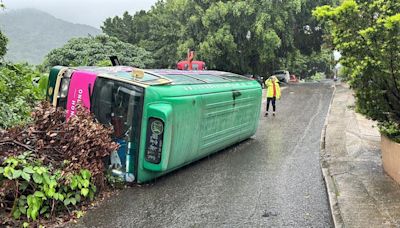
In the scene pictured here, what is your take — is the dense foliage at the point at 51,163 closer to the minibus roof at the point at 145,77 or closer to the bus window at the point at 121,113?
the bus window at the point at 121,113

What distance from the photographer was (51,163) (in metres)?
5.82

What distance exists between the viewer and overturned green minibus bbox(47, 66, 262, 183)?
6676 mm

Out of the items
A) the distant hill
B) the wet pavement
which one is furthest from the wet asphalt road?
the distant hill

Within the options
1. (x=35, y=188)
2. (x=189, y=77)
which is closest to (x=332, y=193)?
(x=189, y=77)

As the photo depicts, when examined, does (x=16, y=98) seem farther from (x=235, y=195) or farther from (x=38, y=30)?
(x=38, y=30)

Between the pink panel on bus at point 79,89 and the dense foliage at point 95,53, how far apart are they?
22987 millimetres

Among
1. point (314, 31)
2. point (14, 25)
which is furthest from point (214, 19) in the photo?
point (14, 25)

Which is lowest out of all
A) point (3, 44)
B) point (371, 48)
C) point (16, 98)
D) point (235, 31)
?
point (16, 98)

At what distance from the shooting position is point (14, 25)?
330 ft

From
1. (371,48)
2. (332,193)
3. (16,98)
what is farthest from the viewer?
(16,98)

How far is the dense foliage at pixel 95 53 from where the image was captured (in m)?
31.5

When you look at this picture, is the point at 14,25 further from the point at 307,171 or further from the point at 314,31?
the point at 307,171

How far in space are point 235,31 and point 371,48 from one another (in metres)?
25.7

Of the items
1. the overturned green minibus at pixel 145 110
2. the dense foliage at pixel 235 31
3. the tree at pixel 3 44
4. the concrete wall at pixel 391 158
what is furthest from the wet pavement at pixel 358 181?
the dense foliage at pixel 235 31
